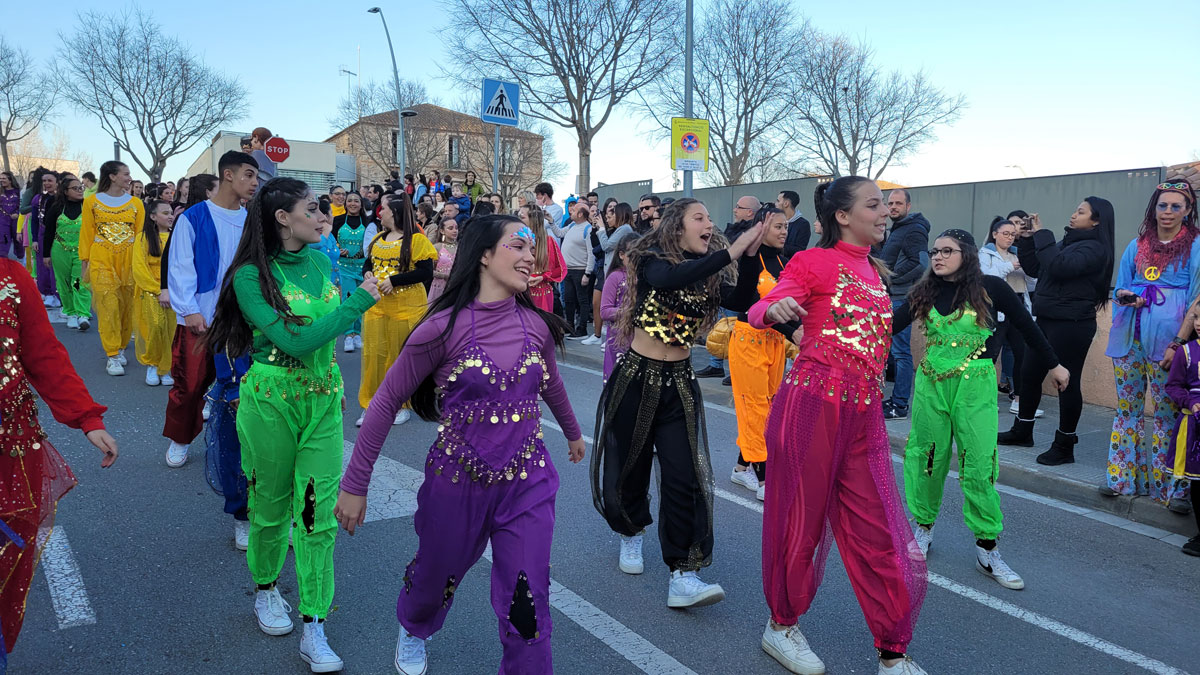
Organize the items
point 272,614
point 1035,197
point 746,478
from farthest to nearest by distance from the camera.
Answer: point 1035,197
point 746,478
point 272,614

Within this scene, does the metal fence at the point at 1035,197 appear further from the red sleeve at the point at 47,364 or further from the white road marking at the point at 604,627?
the red sleeve at the point at 47,364

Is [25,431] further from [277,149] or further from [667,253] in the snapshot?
[277,149]

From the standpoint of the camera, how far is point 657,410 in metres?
4.19

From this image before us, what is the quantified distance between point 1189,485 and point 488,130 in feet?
195

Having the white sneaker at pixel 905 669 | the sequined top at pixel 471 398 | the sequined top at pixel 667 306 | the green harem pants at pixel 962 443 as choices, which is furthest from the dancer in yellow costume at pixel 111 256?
the white sneaker at pixel 905 669

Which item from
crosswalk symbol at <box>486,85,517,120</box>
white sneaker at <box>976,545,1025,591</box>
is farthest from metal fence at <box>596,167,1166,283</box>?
white sneaker at <box>976,545,1025,591</box>

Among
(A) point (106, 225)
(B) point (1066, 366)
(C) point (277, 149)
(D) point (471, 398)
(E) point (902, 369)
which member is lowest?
(E) point (902, 369)

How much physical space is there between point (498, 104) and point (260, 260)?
9.31 m

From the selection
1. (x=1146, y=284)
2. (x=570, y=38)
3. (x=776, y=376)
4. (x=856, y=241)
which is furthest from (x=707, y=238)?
(x=570, y=38)

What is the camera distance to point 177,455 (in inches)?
238

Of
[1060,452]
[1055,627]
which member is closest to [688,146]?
[1060,452]

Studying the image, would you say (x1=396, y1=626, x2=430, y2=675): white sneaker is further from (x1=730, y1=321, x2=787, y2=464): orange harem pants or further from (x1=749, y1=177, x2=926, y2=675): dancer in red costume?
(x1=730, y1=321, x2=787, y2=464): orange harem pants

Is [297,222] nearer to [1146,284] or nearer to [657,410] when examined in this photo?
[657,410]

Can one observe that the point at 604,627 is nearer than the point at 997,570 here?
Yes
